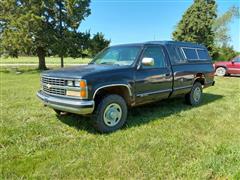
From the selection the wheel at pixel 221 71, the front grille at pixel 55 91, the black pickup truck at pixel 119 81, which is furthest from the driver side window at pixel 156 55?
the wheel at pixel 221 71

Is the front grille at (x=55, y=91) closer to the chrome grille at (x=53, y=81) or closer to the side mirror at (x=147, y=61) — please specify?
the chrome grille at (x=53, y=81)

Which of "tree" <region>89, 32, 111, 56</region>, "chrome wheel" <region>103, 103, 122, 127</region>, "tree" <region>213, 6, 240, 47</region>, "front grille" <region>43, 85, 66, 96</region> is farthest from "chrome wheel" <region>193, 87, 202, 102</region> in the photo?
"tree" <region>213, 6, 240, 47</region>

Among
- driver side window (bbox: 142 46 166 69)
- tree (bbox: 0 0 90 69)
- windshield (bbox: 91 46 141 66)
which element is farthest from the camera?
tree (bbox: 0 0 90 69)

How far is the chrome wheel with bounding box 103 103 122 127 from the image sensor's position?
489 cm

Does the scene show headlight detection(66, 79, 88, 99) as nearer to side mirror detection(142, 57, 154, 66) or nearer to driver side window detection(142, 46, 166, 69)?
side mirror detection(142, 57, 154, 66)

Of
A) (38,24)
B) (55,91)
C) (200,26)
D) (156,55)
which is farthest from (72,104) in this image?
(200,26)

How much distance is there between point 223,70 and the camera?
57.2 ft

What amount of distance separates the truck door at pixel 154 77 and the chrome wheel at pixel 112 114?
589mm

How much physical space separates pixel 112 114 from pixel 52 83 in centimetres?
138

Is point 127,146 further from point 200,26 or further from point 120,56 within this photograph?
point 200,26

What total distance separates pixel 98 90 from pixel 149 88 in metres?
1.53

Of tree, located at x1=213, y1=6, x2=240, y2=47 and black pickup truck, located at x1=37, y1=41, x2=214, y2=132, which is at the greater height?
tree, located at x1=213, y1=6, x2=240, y2=47

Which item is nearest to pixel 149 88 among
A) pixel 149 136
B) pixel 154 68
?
pixel 154 68

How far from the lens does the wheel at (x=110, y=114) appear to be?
474 centimetres
